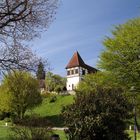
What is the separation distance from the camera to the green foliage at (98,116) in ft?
61.2

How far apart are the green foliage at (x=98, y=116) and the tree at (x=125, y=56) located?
2735 centimetres

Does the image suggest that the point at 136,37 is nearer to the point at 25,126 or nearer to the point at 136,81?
the point at 136,81

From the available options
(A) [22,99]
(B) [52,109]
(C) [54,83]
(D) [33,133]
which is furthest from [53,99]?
(D) [33,133]

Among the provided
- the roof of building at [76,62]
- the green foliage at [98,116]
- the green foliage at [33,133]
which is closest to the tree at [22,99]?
the green foliage at [33,133]

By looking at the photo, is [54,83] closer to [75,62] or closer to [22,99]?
[75,62]

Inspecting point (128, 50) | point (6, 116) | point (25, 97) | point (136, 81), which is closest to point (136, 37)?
point (128, 50)

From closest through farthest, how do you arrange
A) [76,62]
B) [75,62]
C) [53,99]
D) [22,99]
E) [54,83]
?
[22,99]
[53,99]
[54,83]
[76,62]
[75,62]

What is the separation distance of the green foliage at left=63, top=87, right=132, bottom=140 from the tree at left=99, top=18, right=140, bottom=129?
27.4 meters

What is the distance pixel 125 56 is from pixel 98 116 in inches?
1225

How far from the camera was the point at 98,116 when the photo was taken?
18.7 meters

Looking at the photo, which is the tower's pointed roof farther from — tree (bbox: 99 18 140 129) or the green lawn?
tree (bbox: 99 18 140 129)

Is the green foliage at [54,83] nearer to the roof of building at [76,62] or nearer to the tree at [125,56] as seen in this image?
the roof of building at [76,62]

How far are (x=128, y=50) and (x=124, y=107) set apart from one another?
29.8 metres

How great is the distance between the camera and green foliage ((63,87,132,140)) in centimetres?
1864
